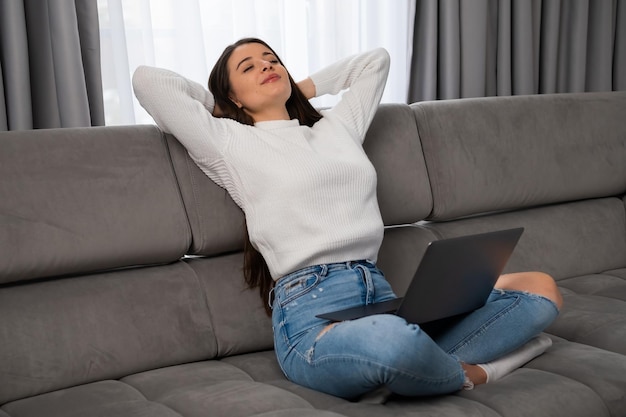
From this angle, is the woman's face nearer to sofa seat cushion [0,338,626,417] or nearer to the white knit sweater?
the white knit sweater

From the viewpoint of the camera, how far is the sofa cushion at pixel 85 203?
1772mm

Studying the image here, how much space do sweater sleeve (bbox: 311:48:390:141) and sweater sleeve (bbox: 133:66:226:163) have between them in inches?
15.6

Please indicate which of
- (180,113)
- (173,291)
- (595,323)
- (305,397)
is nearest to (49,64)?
(180,113)

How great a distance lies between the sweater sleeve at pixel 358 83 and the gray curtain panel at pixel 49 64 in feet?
2.14

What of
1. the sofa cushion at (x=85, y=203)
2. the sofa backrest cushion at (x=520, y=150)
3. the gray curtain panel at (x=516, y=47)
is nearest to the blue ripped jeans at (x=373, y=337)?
the sofa cushion at (x=85, y=203)

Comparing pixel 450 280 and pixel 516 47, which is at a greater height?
pixel 516 47

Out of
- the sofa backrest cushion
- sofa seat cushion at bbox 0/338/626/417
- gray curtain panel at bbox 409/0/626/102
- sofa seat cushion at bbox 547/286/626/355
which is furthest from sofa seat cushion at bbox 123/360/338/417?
gray curtain panel at bbox 409/0/626/102

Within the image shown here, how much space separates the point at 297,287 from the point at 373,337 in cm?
37

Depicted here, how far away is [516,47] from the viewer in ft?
10.9

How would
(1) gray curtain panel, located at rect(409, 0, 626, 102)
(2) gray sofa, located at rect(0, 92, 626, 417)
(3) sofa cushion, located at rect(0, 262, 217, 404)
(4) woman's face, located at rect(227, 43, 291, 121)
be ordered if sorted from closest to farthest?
(2) gray sofa, located at rect(0, 92, 626, 417)
(3) sofa cushion, located at rect(0, 262, 217, 404)
(4) woman's face, located at rect(227, 43, 291, 121)
(1) gray curtain panel, located at rect(409, 0, 626, 102)

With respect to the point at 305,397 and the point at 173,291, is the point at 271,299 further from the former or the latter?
the point at 305,397

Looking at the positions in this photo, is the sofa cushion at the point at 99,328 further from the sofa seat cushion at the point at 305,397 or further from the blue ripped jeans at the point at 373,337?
the blue ripped jeans at the point at 373,337

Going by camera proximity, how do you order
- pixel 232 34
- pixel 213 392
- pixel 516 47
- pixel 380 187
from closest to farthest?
pixel 213 392, pixel 380 187, pixel 232 34, pixel 516 47

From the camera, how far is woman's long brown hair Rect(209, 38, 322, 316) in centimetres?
200
